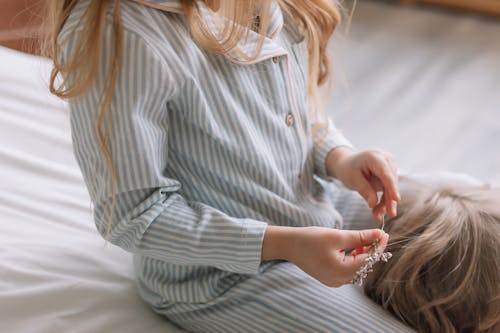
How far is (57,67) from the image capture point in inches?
25.2

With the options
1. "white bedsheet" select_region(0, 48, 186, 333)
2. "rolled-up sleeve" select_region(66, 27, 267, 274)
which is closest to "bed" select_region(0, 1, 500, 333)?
"white bedsheet" select_region(0, 48, 186, 333)

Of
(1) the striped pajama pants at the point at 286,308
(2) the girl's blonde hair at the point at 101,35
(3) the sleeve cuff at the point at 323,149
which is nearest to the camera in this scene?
(2) the girl's blonde hair at the point at 101,35

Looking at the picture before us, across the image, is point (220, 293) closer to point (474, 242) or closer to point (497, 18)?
point (474, 242)

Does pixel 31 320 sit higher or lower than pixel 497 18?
lower

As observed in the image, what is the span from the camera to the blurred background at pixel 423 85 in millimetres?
1292

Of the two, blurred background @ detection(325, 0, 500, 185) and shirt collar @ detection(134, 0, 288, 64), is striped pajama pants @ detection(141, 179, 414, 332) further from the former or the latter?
blurred background @ detection(325, 0, 500, 185)

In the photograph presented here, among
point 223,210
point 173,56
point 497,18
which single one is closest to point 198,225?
point 223,210

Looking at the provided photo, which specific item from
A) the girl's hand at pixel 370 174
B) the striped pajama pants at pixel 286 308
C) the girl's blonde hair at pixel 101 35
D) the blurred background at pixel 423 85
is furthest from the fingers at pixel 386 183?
the blurred background at pixel 423 85

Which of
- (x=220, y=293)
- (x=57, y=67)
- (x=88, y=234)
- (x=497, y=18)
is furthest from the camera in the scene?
(x=497, y=18)

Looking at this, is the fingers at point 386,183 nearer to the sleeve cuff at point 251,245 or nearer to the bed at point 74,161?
the sleeve cuff at point 251,245

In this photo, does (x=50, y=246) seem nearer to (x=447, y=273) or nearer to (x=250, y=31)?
(x=250, y=31)

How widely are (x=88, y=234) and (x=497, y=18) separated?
1.41m

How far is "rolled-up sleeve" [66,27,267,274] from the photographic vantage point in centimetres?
64

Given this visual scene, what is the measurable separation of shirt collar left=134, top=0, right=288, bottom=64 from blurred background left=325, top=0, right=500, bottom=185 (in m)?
0.34
